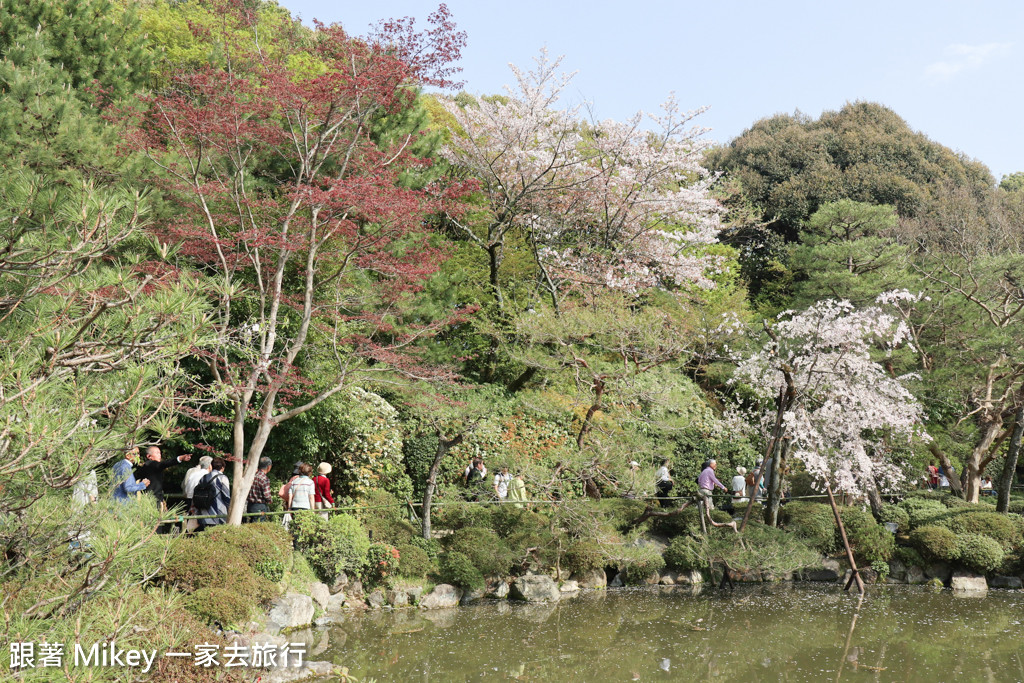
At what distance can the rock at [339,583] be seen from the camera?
9.43 m

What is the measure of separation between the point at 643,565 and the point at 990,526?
6.04 m

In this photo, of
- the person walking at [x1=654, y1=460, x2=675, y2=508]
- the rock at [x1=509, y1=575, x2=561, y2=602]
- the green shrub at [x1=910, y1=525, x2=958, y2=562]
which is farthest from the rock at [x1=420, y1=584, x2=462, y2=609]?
the green shrub at [x1=910, y1=525, x2=958, y2=562]

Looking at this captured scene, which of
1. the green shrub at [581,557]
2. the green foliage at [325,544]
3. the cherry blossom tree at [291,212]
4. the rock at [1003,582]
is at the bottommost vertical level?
the rock at [1003,582]

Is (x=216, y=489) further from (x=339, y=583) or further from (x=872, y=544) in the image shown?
(x=872, y=544)

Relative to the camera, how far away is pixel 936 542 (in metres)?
12.0

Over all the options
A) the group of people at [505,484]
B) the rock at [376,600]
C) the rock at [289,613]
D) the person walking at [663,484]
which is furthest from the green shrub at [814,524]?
the rock at [289,613]

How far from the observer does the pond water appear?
7.17 meters

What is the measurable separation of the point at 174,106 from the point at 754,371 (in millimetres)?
10167

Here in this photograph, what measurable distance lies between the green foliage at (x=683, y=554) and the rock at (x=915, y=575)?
148 inches

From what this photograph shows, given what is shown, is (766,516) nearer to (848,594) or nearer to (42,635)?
(848,594)

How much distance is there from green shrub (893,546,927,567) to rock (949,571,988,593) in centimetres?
51

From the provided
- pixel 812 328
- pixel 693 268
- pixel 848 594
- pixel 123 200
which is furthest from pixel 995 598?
pixel 123 200

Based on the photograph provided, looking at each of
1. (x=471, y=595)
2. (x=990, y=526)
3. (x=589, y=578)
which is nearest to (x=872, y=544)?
(x=990, y=526)

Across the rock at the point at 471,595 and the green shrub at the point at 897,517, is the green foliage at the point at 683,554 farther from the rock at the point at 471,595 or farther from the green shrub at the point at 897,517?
the green shrub at the point at 897,517
